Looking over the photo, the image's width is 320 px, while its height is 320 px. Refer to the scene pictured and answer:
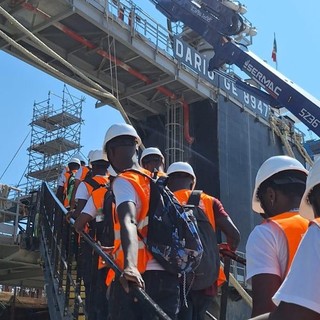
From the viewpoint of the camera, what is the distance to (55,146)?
77.5 ft

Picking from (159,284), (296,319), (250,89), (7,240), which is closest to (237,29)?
(250,89)

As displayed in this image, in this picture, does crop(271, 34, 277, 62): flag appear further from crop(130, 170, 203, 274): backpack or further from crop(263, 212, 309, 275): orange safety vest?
crop(263, 212, 309, 275): orange safety vest

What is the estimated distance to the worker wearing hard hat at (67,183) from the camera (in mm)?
6965

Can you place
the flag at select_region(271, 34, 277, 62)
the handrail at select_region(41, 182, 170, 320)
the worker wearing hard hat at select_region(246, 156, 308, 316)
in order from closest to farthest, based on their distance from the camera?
the worker wearing hard hat at select_region(246, 156, 308, 316) → the handrail at select_region(41, 182, 170, 320) → the flag at select_region(271, 34, 277, 62)

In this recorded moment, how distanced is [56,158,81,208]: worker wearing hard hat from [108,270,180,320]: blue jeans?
4.13 meters

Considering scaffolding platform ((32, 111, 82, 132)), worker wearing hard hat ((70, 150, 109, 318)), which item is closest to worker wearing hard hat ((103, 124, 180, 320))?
worker wearing hard hat ((70, 150, 109, 318))

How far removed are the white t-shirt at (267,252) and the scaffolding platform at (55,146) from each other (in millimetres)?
21894

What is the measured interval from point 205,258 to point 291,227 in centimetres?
151

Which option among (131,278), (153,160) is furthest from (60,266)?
(131,278)

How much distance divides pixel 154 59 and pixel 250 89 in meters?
3.88

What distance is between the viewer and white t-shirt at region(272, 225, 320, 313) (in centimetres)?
140

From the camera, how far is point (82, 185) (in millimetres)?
5082

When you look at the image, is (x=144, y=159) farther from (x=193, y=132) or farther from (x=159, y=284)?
(x=193, y=132)

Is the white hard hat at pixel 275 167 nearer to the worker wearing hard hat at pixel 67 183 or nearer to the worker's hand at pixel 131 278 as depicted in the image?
the worker's hand at pixel 131 278
